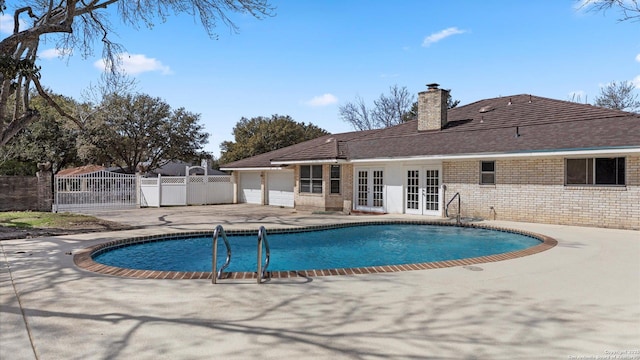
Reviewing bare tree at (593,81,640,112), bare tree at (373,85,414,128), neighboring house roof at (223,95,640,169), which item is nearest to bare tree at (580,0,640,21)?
neighboring house roof at (223,95,640,169)

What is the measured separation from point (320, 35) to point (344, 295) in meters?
15.8

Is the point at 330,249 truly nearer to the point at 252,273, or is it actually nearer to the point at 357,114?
the point at 252,273

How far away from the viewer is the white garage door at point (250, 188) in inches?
957

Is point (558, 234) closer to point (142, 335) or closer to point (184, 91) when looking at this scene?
point (142, 335)

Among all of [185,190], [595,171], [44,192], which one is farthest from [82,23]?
[595,171]

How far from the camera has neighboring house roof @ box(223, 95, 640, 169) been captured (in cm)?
1233

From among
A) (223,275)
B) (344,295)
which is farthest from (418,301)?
(223,275)

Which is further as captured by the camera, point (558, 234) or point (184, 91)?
point (184, 91)

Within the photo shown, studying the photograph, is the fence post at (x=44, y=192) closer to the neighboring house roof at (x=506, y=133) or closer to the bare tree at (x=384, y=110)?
the neighboring house roof at (x=506, y=133)

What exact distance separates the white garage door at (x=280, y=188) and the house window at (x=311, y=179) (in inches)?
103

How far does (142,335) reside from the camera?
3727 millimetres

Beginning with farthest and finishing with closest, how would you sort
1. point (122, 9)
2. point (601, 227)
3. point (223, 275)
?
point (122, 9)
point (601, 227)
point (223, 275)

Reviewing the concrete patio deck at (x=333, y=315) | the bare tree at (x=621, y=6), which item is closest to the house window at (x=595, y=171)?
the bare tree at (x=621, y=6)

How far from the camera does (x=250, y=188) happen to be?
81.6 ft
